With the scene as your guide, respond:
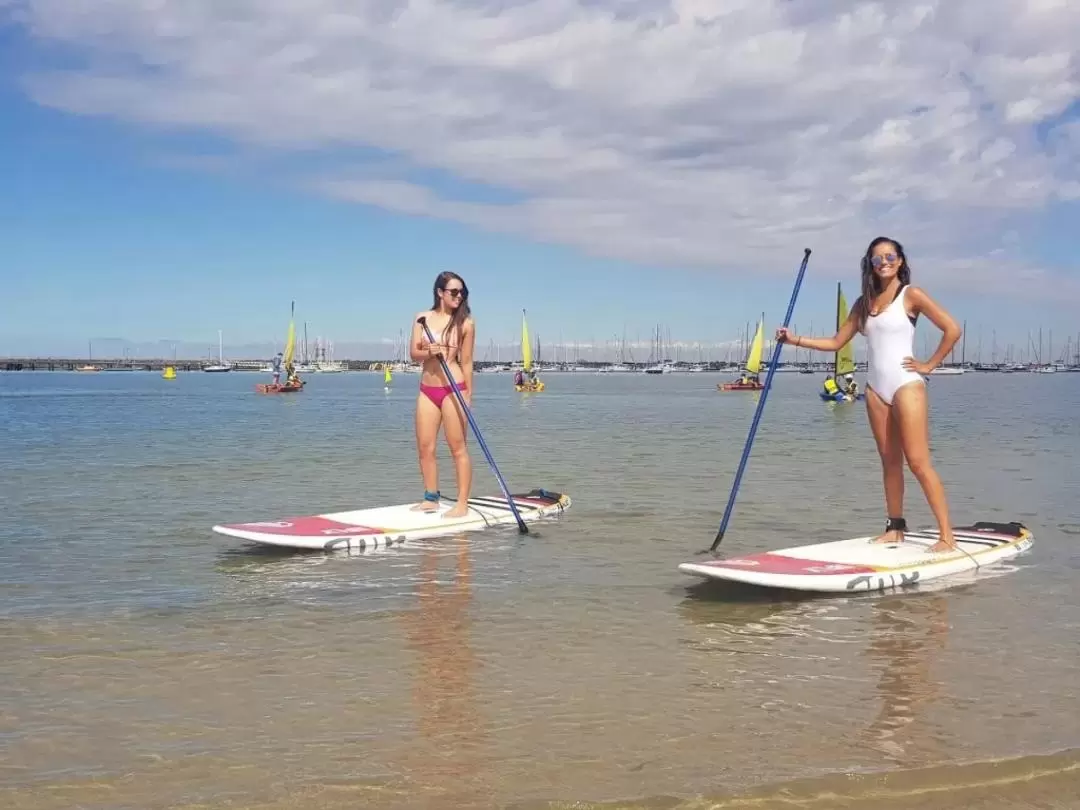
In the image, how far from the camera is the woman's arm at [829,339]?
8.09 metres

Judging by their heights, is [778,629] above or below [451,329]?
below

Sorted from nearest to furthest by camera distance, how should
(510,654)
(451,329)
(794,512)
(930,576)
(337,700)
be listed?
(337,700)
(510,654)
(930,576)
(451,329)
(794,512)

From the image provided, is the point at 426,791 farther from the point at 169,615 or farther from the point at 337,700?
the point at 169,615

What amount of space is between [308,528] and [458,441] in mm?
1720

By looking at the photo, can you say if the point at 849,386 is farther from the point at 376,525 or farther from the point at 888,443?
the point at 888,443

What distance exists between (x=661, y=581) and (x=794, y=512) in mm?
4695

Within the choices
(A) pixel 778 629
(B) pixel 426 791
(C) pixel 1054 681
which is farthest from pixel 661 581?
(B) pixel 426 791

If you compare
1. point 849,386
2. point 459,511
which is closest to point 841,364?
point 849,386

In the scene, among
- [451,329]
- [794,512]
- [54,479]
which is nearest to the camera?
[451,329]

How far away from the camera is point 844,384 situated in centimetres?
5856

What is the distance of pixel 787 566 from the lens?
749 centimetres

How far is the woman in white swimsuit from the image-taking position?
7797 mm

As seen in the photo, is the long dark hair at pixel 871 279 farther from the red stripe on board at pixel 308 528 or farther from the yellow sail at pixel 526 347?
the yellow sail at pixel 526 347

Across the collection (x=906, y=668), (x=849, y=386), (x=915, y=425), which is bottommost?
(x=906, y=668)
